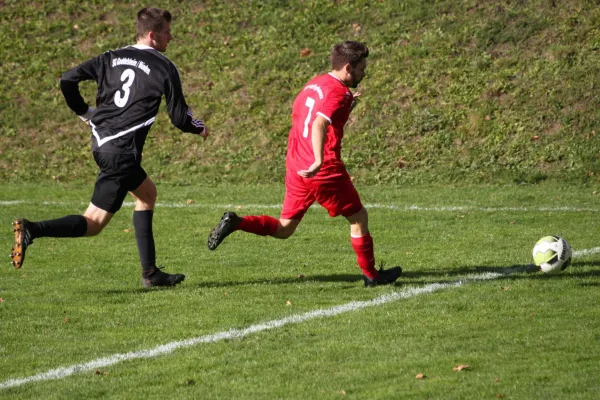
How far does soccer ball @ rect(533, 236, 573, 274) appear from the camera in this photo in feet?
26.2

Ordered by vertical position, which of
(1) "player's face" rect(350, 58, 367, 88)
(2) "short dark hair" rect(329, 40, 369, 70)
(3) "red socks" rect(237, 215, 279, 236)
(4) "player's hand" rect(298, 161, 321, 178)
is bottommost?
(3) "red socks" rect(237, 215, 279, 236)

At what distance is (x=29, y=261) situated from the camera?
31.9 feet

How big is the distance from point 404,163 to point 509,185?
6.50ft

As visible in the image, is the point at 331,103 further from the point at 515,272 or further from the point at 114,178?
the point at 515,272

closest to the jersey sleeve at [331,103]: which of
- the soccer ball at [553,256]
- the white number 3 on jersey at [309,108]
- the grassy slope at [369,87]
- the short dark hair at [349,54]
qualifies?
the white number 3 on jersey at [309,108]

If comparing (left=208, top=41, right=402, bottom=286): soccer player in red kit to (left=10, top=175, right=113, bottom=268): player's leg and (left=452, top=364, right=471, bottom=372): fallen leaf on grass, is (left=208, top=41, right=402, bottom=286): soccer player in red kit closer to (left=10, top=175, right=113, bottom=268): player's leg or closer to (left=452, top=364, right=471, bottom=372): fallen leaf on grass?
(left=10, top=175, right=113, bottom=268): player's leg

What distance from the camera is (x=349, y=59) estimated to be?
7586 mm

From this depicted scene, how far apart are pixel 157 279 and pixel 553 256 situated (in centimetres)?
327

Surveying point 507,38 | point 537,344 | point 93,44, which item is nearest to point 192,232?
point 537,344

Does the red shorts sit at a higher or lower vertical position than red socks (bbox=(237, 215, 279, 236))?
higher

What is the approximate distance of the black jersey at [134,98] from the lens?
25.3ft

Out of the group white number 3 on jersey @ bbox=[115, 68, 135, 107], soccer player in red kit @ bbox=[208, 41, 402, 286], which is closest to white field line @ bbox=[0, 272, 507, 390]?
soccer player in red kit @ bbox=[208, 41, 402, 286]

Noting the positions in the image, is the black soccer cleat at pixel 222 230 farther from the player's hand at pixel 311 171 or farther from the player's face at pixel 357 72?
the player's face at pixel 357 72

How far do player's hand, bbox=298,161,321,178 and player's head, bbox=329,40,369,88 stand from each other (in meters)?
0.76
